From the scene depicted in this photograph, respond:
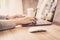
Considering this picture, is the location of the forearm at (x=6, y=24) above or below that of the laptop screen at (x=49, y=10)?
below

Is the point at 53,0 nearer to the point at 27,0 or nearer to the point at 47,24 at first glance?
the point at 47,24

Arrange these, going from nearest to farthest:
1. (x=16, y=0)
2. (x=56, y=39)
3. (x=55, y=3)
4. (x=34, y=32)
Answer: (x=56, y=39) → (x=34, y=32) → (x=55, y=3) → (x=16, y=0)

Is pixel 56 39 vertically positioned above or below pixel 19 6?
below

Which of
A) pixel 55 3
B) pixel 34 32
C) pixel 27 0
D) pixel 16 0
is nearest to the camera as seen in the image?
pixel 34 32

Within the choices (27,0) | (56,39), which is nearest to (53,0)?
(56,39)

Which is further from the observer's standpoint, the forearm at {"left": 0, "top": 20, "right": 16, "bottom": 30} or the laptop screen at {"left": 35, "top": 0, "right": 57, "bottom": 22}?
the laptop screen at {"left": 35, "top": 0, "right": 57, "bottom": 22}

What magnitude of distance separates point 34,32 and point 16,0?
1.36 meters

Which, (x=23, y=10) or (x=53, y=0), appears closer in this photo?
(x=53, y=0)

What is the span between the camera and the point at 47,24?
3.77ft

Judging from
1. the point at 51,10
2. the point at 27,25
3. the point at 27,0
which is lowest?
the point at 27,25

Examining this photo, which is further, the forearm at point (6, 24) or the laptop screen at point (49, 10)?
the laptop screen at point (49, 10)

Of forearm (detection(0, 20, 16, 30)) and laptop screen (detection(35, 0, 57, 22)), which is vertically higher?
laptop screen (detection(35, 0, 57, 22))

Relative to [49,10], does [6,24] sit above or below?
below

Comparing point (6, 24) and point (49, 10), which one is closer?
point (6, 24)
